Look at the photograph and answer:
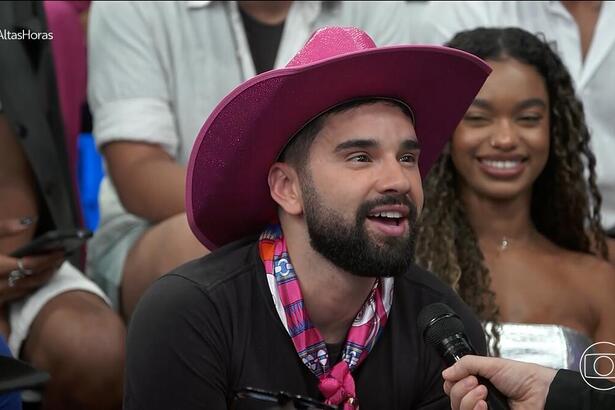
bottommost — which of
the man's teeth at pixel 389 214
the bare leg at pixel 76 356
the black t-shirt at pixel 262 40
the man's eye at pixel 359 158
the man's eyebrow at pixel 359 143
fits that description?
the bare leg at pixel 76 356

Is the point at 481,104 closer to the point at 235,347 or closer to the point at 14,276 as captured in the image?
the point at 235,347

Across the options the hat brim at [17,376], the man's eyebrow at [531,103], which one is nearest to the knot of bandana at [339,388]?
the hat brim at [17,376]

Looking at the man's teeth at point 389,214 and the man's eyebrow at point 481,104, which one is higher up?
the man's teeth at point 389,214

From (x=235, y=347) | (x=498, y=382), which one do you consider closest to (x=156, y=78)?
(x=235, y=347)

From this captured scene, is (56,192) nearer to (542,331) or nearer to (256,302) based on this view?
(256,302)

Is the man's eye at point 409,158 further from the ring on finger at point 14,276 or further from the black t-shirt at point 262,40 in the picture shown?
the black t-shirt at point 262,40

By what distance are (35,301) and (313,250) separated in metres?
1.00

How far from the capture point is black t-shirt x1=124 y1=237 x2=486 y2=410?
228 cm

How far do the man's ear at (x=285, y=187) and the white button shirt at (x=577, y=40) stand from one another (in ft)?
4.67

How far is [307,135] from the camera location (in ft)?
7.89

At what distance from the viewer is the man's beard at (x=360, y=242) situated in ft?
7.55

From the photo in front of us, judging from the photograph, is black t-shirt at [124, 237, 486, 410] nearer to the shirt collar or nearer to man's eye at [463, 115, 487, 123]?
man's eye at [463, 115, 487, 123]

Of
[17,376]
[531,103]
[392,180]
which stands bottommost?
[17,376]

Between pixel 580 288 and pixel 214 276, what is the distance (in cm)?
131
